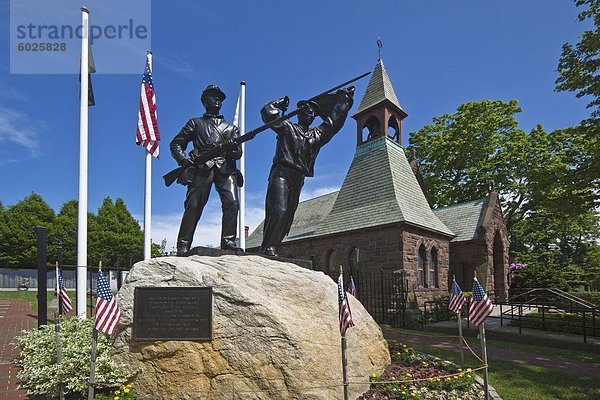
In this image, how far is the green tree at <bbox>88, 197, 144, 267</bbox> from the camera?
4881 centimetres

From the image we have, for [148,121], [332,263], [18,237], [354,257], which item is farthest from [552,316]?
[18,237]

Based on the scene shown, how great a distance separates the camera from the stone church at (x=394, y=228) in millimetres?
18672

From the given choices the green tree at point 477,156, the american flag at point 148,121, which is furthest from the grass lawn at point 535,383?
the green tree at point 477,156

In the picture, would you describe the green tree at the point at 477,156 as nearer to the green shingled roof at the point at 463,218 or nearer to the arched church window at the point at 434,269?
the green shingled roof at the point at 463,218

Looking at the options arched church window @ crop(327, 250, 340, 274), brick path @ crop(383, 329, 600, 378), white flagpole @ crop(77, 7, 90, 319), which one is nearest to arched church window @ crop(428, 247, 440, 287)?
arched church window @ crop(327, 250, 340, 274)

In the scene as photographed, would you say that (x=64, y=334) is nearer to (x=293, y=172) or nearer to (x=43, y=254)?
(x=43, y=254)

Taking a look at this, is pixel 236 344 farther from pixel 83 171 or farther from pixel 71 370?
pixel 83 171

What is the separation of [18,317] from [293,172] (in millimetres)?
14093

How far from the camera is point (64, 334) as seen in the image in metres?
6.90

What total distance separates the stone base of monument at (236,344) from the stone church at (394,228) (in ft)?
42.1

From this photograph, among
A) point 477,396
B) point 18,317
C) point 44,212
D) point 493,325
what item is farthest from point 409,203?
point 44,212

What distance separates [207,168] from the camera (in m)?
7.33

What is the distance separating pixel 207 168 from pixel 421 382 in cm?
499

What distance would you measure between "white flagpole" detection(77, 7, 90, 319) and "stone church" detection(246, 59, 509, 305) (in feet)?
41.2
